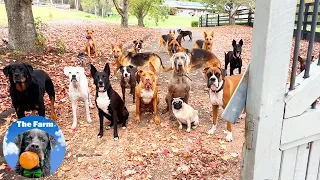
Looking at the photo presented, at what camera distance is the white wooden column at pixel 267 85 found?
1228mm

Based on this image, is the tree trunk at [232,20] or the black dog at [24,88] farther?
the tree trunk at [232,20]

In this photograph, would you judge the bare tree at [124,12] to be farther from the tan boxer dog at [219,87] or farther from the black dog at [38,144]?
the black dog at [38,144]

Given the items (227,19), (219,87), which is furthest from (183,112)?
(227,19)

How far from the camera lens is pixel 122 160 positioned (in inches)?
166

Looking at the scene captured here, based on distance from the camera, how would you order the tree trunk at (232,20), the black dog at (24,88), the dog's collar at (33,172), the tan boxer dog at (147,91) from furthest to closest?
the tree trunk at (232,20) < the tan boxer dog at (147,91) < the black dog at (24,88) < the dog's collar at (33,172)

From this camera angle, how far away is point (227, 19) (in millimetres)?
34844

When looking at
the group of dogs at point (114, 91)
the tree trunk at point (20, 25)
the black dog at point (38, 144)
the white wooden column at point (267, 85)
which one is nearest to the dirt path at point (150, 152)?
the group of dogs at point (114, 91)

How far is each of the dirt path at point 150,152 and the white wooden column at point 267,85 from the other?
243cm

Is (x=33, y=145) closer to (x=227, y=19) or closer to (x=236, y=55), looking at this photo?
(x=236, y=55)

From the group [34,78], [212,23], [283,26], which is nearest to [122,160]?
[34,78]

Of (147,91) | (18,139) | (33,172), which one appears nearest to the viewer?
(18,139)

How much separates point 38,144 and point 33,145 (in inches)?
3.3

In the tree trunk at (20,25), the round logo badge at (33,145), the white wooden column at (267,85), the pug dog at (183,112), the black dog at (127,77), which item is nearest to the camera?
the white wooden column at (267,85)

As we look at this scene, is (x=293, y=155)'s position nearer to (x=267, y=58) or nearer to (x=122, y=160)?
(x=267, y=58)
